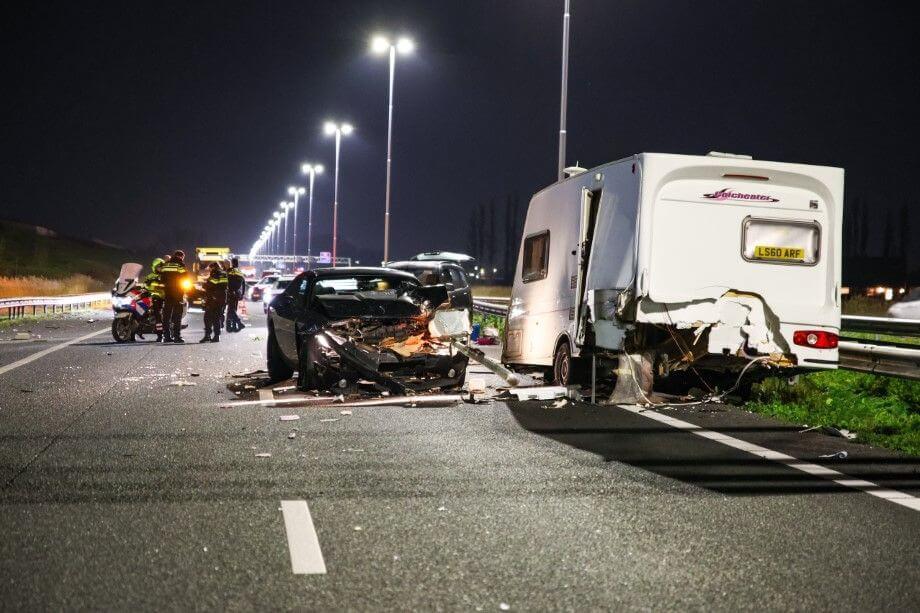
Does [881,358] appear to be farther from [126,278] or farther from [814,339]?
[126,278]

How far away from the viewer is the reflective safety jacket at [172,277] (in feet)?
70.9

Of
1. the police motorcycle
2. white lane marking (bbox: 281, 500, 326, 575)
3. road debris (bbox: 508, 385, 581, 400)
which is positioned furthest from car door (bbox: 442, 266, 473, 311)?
white lane marking (bbox: 281, 500, 326, 575)

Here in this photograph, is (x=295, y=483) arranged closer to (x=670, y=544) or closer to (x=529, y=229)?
(x=670, y=544)

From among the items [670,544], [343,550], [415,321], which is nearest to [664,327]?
[415,321]

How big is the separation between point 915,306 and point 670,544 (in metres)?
15.9

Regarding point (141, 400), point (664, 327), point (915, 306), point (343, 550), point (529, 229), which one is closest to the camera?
point (343, 550)

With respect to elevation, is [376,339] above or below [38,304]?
above

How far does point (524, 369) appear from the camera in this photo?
1467cm

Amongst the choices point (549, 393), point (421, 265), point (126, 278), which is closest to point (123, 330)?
point (126, 278)

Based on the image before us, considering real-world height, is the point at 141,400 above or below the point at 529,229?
below

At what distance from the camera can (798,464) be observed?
8.15 meters

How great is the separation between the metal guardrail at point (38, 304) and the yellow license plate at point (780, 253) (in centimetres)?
2512

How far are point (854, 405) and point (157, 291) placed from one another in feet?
47.7

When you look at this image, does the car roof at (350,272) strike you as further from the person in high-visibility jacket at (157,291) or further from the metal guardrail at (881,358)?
the person in high-visibility jacket at (157,291)
